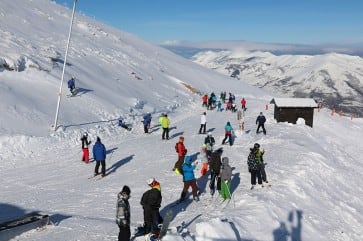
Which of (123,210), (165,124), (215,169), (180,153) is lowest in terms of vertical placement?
(123,210)

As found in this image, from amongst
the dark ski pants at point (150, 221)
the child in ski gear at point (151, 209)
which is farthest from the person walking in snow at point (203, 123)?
the dark ski pants at point (150, 221)

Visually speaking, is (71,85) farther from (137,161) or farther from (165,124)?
(137,161)

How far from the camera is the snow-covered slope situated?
550 inches

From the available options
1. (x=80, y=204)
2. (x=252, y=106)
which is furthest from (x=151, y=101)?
(x=80, y=204)

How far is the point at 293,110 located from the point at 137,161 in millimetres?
18224

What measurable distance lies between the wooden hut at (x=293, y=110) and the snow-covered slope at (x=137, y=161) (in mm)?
1287

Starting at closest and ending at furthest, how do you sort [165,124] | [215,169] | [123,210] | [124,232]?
[123,210], [124,232], [215,169], [165,124]

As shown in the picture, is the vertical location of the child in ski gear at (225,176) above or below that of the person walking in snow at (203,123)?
below

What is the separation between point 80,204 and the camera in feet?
50.1

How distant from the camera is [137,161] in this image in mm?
22312

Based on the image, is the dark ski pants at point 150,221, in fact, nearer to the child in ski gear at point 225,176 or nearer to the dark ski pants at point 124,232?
the dark ski pants at point 124,232

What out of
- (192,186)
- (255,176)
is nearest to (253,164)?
(255,176)

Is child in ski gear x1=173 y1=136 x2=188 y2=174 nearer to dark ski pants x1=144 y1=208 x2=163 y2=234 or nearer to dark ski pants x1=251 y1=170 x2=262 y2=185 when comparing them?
dark ski pants x1=251 y1=170 x2=262 y2=185

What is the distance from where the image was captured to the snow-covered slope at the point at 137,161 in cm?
1397
